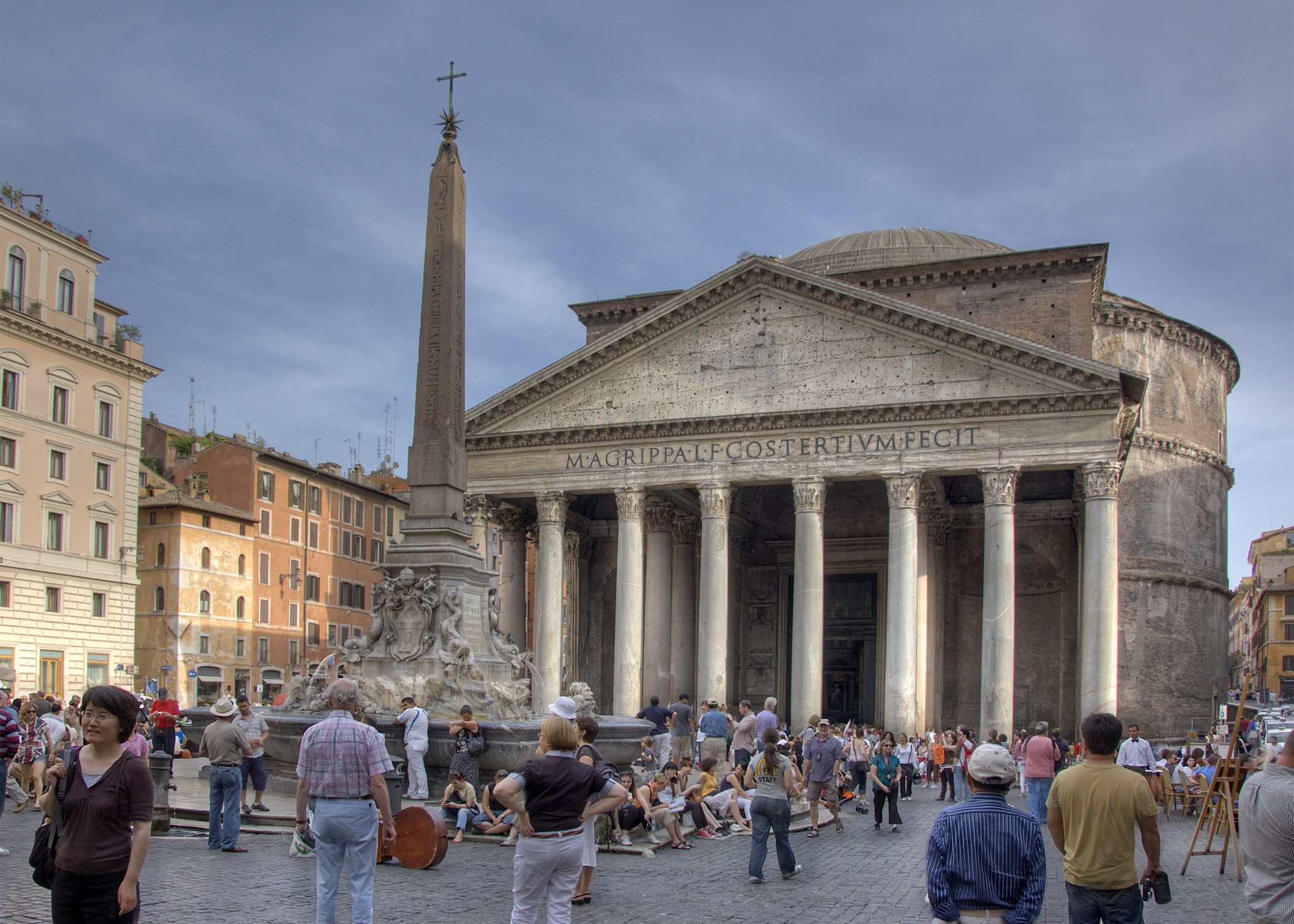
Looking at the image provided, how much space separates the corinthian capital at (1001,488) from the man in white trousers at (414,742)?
55.6 ft

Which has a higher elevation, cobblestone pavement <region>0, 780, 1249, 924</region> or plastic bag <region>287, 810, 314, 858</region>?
plastic bag <region>287, 810, 314, 858</region>

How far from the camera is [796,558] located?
88.3 feet

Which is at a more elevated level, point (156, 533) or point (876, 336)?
point (876, 336)

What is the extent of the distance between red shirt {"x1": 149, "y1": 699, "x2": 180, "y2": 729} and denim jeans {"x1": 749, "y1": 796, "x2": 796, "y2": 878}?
Answer: 885 cm

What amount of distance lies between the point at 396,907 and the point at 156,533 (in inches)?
1340

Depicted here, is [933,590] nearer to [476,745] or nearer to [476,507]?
[476,507]

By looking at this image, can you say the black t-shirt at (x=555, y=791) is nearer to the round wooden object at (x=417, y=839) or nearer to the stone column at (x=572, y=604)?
the round wooden object at (x=417, y=839)

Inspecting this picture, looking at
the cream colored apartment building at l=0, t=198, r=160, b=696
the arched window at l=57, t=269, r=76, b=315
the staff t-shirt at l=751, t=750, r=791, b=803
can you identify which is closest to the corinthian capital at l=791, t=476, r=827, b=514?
the staff t-shirt at l=751, t=750, r=791, b=803

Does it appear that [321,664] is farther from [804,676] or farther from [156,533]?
[156,533]

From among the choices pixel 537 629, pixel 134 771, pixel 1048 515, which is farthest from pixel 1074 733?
pixel 134 771

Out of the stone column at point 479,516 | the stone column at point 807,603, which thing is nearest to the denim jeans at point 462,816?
the stone column at point 807,603

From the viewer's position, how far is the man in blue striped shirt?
409 centimetres

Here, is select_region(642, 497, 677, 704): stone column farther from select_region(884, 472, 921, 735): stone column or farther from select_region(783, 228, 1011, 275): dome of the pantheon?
select_region(783, 228, 1011, 275): dome of the pantheon

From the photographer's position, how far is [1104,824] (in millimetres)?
4992
